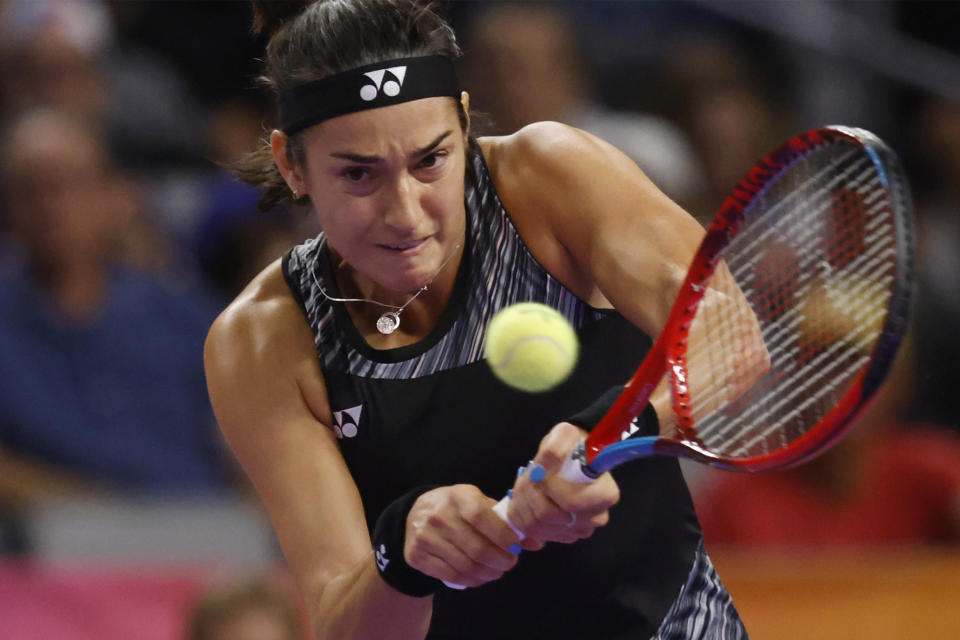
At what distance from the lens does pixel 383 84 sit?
6.40 ft

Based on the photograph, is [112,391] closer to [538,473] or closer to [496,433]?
[496,433]

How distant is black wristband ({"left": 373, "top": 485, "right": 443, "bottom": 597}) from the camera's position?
186 centimetres

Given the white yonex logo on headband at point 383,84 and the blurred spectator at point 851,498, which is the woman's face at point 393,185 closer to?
the white yonex logo on headband at point 383,84

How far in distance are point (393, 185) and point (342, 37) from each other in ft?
0.80

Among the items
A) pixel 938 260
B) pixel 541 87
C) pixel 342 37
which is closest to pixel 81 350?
pixel 541 87

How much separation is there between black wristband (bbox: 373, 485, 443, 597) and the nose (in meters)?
0.37

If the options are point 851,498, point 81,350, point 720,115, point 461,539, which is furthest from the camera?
point 720,115

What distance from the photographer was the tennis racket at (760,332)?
1576 mm

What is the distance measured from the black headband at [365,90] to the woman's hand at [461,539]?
56 cm

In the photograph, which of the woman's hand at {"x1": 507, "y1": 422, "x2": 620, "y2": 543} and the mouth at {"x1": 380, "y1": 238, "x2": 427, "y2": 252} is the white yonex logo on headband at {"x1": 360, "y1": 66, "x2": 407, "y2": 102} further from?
the woman's hand at {"x1": 507, "y1": 422, "x2": 620, "y2": 543}

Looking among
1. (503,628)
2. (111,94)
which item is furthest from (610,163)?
(111,94)

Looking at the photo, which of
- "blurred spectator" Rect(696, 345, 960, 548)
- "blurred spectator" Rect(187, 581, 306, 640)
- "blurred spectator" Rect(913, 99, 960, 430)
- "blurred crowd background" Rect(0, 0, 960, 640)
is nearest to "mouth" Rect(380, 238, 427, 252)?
"blurred crowd background" Rect(0, 0, 960, 640)

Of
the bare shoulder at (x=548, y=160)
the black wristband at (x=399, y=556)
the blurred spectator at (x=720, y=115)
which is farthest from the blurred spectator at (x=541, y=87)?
the black wristband at (x=399, y=556)

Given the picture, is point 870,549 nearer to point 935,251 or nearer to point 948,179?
point 935,251
